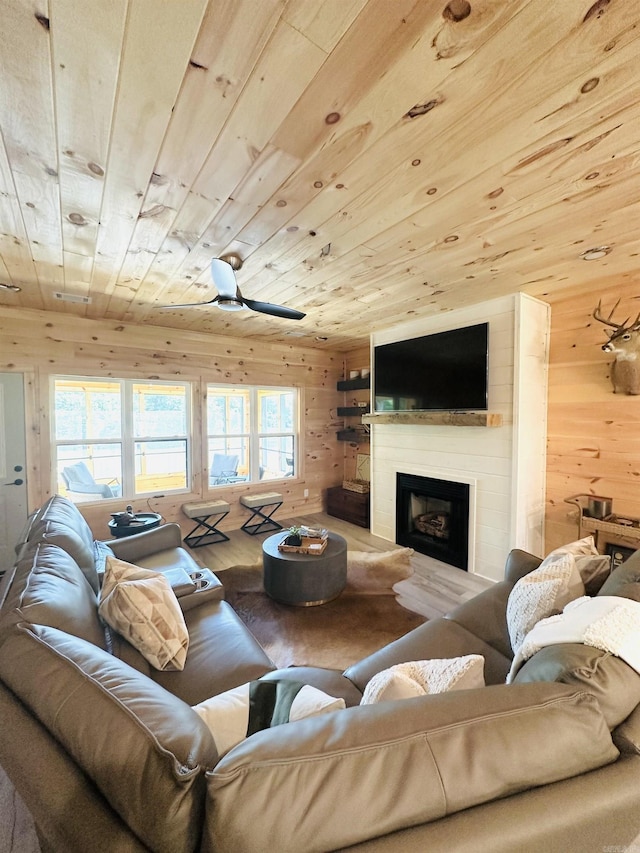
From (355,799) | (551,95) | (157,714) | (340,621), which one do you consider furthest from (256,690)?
(551,95)

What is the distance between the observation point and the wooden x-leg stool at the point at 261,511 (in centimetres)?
463

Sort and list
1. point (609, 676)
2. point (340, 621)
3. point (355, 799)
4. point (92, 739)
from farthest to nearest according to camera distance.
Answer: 1. point (340, 621)
2. point (609, 676)
3. point (92, 739)
4. point (355, 799)

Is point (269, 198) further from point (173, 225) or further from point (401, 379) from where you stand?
point (401, 379)

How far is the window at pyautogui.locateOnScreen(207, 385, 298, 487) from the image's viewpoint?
15.8 feet

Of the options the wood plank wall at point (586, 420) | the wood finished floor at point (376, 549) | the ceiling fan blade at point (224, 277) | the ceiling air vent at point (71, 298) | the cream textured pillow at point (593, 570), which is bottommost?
the wood finished floor at point (376, 549)

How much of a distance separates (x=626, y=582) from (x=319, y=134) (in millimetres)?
2004

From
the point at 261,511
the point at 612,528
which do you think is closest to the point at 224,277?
the point at 612,528

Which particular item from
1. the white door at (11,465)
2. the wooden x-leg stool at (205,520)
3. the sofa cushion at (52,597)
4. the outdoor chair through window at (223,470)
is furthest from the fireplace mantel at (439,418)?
the white door at (11,465)

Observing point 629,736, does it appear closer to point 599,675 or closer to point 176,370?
point 599,675

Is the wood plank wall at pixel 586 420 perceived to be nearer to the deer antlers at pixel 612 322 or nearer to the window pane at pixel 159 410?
the deer antlers at pixel 612 322

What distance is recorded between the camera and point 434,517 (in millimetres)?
4047

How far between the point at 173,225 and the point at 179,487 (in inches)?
131

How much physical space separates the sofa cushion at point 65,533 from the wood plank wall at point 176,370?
1.76 m

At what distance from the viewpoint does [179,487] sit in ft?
14.7
